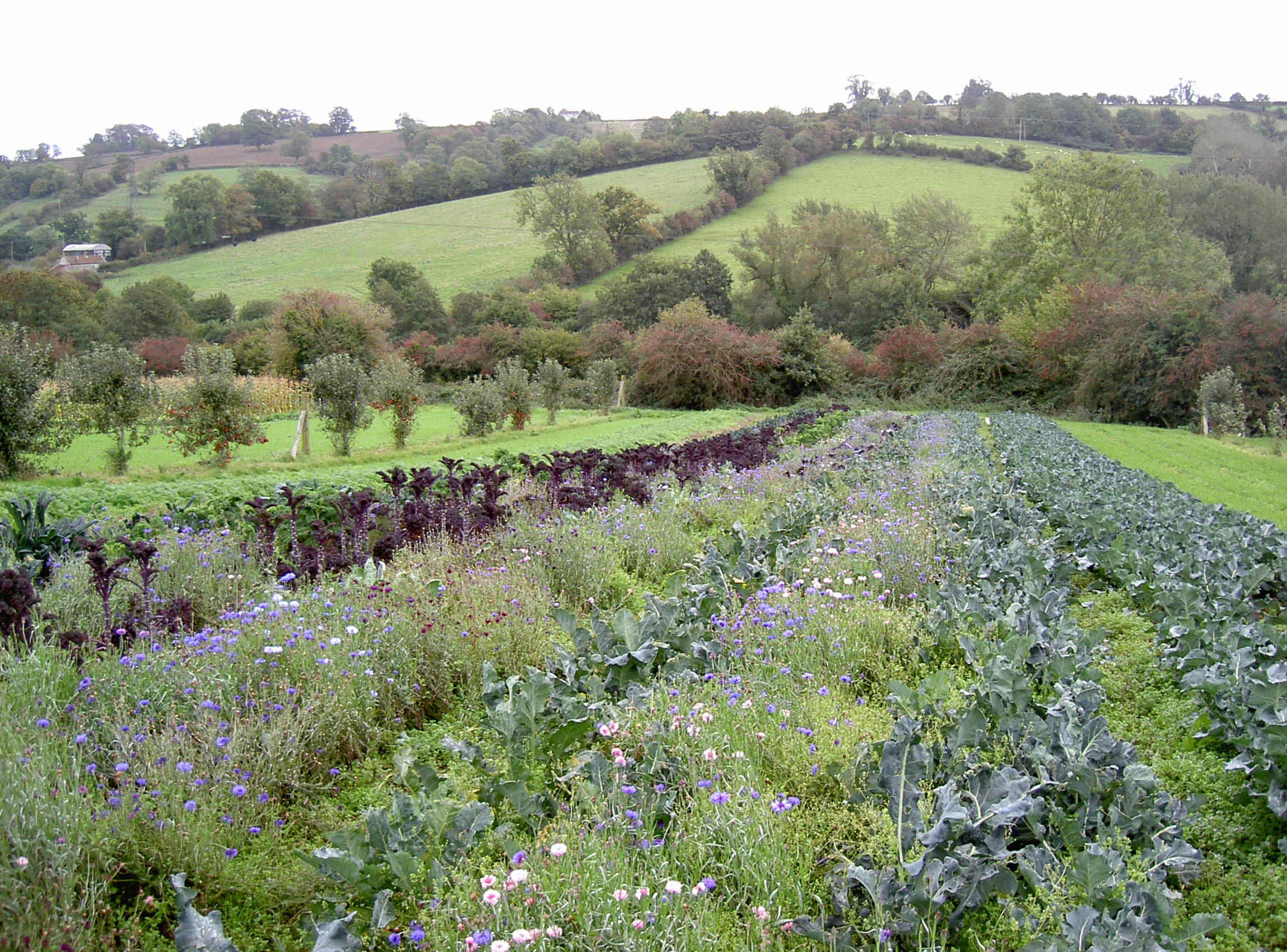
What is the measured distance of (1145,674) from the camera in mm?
4797

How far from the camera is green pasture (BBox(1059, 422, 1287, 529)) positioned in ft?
44.8

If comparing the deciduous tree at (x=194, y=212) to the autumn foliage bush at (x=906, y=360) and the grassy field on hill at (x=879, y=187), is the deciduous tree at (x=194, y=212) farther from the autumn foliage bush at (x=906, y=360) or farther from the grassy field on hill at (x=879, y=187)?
the autumn foliage bush at (x=906, y=360)

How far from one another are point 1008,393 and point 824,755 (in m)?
38.8

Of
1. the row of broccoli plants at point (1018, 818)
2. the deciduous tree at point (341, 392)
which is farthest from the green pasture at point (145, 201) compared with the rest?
the row of broccoli plants at point (1018, 818)

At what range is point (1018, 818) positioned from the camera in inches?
111

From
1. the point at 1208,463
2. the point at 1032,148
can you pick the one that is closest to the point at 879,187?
the point at 1032,148

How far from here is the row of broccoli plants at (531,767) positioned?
100 inches

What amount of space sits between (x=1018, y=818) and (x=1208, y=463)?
804 inches

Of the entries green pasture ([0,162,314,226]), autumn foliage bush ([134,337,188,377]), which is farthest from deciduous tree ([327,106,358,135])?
autumn foliage bush ([134,337,188,377])

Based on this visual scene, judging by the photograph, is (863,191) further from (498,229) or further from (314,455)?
(314,455)

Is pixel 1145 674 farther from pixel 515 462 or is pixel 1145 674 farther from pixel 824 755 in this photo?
pixel 515 462

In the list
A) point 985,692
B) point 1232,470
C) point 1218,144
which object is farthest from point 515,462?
point 1218,144

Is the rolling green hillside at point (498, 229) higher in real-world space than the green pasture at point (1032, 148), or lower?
lower

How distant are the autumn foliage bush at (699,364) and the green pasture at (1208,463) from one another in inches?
540
